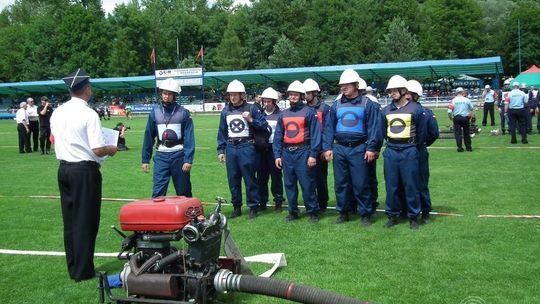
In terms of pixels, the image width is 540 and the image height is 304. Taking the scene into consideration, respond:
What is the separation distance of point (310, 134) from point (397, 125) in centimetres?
138

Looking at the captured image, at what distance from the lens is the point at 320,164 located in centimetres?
942

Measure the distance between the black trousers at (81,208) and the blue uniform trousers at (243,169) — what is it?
3.29 meters

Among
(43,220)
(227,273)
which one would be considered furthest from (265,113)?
(227,273)

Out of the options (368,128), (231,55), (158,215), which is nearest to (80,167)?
(158,215)

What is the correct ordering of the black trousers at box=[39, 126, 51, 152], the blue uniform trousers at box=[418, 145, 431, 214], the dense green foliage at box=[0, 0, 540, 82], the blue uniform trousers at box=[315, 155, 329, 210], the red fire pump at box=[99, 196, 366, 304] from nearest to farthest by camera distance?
the red fire pump at box=[99, 196, 366, 304] < the blue uniform trousers at box=[418, 145, 431, 214] < the blue uniform trousers at box=[315, 155, 329, 210] < the black trousers at box=[39, 126, 51, 152] < the dense green foliage at box=[0, 0, 540, 82]

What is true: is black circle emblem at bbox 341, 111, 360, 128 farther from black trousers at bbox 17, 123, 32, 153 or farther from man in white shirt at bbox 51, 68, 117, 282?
black trousers at bbox 17, 123, 32, 153

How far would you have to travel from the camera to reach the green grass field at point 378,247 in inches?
220

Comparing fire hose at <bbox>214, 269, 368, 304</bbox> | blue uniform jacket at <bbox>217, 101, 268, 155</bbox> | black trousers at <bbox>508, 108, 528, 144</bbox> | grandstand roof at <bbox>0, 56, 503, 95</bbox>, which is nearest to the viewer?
fire hose at <bbox>214, 269, 368, 304</bbox>

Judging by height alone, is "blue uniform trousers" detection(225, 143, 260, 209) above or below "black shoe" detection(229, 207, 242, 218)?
above

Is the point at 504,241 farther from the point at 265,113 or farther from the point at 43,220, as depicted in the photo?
the point at 43,220

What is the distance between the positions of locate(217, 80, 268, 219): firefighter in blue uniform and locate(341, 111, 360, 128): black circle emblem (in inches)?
58.4

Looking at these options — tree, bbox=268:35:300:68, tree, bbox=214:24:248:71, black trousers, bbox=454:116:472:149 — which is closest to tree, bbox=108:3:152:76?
tree, bbox=214:24:248:71

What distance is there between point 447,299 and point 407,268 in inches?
39.8

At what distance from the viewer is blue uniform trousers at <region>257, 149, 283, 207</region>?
9805 mm
